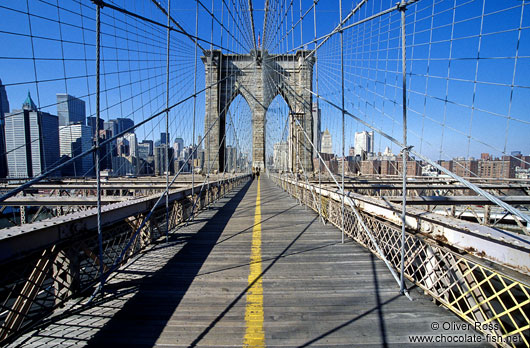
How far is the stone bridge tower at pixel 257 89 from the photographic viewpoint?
854 inches

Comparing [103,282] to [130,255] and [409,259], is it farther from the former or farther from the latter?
[409,259]

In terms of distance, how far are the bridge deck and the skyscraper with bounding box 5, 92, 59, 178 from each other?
3349 mm

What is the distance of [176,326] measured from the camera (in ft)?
6.41

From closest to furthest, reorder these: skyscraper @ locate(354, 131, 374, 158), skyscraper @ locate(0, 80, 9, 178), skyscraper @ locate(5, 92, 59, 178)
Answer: skyscraper @ locate(0, 80, 9, 178) → skyscraper @ locate(5, 92, 59, 178) → skyscraper @ locate(354, 131, 374, 158)

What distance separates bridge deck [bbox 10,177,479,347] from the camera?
71.9 inches

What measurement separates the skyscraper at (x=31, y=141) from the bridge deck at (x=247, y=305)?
11.0 feet

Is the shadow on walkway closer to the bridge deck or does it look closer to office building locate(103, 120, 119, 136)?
the bridge deck

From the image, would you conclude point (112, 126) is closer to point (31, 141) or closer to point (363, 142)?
point (31, 141)

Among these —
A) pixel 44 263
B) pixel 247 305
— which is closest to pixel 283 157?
pixel 247 305

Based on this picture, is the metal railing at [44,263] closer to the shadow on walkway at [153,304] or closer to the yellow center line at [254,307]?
the shadow on walkway at [153,304]

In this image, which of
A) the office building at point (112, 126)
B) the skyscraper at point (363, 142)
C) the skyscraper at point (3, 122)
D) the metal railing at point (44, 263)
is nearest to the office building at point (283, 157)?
the skyscraper at point (363, 142)

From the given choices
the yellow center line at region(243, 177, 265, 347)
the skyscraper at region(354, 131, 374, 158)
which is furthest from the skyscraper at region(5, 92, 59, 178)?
the skyscraper at region(354, 131, 374, 158)

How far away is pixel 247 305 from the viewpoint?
223 cm

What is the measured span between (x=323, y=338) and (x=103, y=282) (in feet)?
6.38
